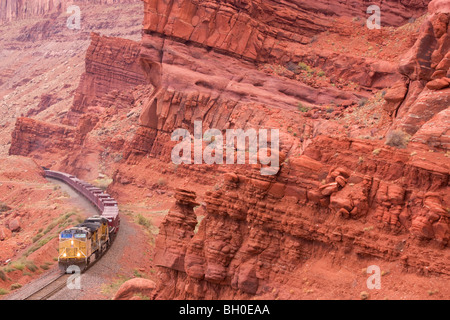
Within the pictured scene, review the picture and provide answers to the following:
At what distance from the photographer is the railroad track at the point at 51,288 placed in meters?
19.8

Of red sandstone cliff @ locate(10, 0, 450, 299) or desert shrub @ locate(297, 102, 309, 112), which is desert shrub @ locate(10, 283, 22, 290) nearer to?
red sandstone cliff @ locate(10, 0, 450, 299)

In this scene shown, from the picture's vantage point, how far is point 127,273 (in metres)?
24.2

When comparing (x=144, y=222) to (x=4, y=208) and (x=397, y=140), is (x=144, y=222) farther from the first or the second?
(x=397, y=140)

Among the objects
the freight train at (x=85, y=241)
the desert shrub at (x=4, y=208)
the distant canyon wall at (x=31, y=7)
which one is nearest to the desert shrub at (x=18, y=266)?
the freight train at (x=85, y=241)

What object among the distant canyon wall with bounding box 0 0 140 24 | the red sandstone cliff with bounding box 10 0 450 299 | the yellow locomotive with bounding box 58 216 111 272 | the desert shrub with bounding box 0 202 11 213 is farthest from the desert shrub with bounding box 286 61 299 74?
the distant canyon wall with bounding box 0 0 140 24

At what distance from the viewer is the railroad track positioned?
19.8 meters

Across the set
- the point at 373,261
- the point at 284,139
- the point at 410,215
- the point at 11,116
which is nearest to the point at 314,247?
the point at 373,261

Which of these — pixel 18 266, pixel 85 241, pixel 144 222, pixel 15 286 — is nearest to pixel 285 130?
pixel 144 222

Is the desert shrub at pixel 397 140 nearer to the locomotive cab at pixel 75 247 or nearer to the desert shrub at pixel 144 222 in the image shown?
the locomotive cab at pixel 75 247

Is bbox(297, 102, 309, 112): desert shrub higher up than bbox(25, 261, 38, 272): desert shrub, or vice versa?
bbox(297, 102, 309, 112): desert shrub

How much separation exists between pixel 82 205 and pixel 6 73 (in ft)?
339

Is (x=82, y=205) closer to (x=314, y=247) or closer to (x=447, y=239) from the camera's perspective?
(x=314, y=247)

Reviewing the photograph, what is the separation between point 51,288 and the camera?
21.0m

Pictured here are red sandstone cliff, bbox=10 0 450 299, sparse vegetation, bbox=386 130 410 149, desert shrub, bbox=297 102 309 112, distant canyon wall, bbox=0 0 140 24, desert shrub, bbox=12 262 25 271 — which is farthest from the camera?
distant canyon wall, bbox=0 0 140 24
